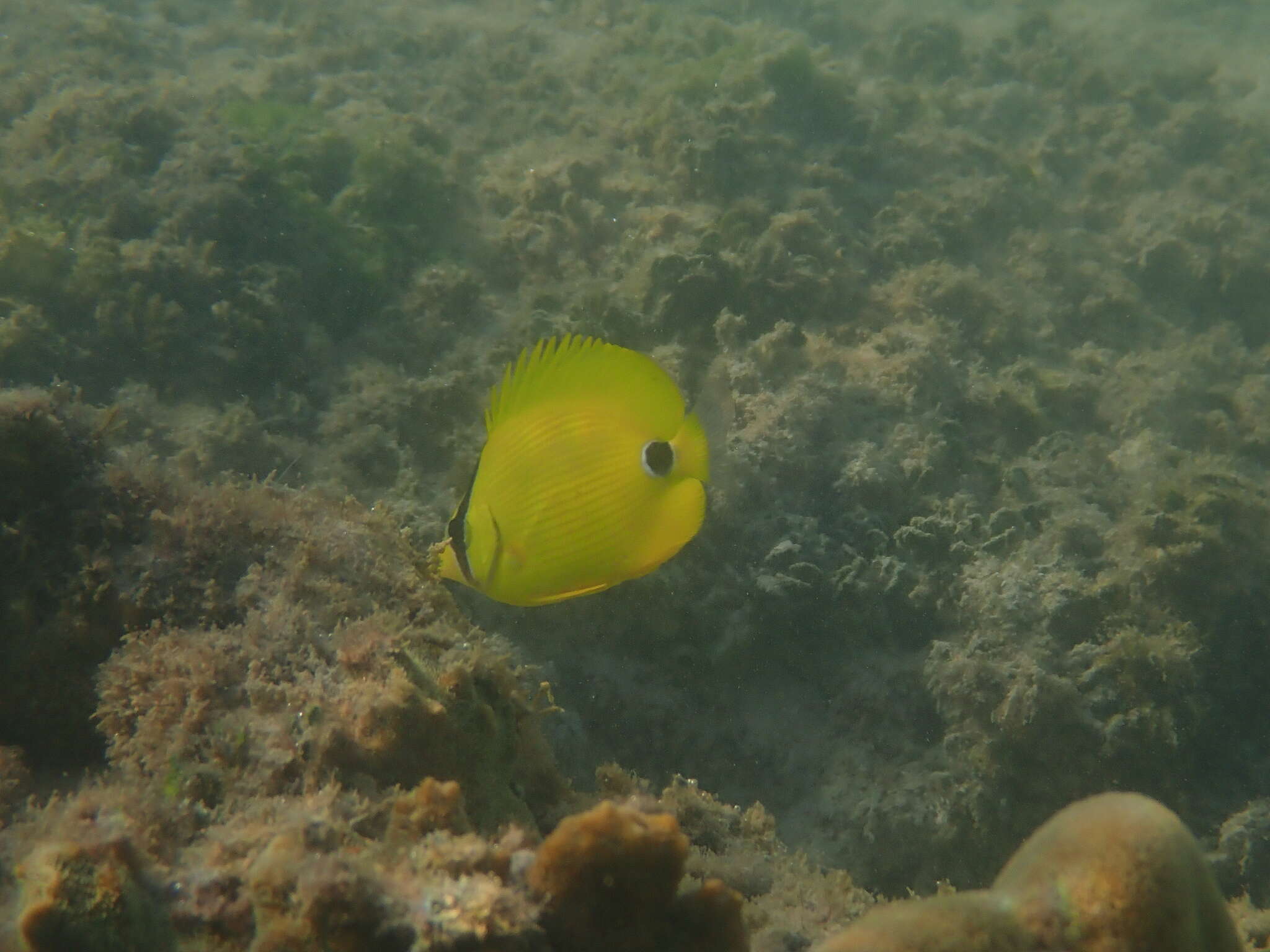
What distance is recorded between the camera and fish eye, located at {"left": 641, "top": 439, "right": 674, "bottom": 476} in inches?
82.2

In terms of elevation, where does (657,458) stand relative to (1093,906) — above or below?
above

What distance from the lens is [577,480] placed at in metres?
2.04

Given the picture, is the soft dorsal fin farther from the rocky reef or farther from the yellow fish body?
the rocky reef

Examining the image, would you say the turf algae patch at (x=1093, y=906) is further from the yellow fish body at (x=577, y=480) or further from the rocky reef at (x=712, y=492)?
the yellow fish body at (x=577, y=480)

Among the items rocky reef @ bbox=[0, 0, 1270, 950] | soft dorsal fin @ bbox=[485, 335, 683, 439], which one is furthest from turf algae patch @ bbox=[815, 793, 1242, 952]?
soft dorsal fin @ bbox=[485, 335, 683, 439]

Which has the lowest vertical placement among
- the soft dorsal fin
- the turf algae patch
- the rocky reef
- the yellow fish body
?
the rocky reef

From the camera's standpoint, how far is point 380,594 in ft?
8.32

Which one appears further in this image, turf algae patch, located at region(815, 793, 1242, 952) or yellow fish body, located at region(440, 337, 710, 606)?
yellow fish body, located at region(440, 337, 710, 606)

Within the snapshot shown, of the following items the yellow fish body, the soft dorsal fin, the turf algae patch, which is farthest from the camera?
the soft dorsal fin

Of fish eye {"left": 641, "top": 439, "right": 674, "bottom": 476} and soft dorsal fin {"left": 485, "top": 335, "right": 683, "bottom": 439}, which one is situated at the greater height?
soft dorsal fin {"left": 485, "top": 335, "right": 683, "bottom": 439}

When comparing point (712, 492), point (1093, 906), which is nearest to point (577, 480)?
point (1093, 906)

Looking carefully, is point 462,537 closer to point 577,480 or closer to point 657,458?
point 577,480

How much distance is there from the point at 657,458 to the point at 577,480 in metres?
0.25

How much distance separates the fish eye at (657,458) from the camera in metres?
2.09
